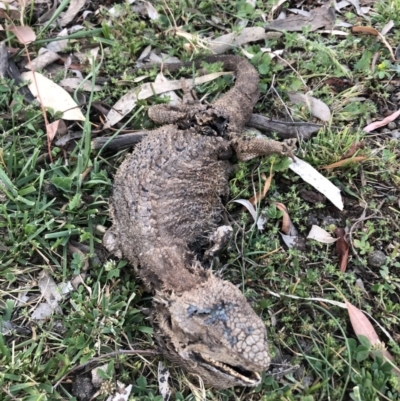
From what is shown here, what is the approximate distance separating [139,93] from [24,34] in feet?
3.97

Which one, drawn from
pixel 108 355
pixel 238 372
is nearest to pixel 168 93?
pixel 108 355

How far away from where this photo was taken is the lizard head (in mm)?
2734

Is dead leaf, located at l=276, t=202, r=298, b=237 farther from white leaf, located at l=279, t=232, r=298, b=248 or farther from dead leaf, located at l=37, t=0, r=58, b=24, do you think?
dead leaf, located at l=37, t=0, r=58, b=24

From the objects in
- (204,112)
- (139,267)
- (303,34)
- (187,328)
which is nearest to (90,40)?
(204,112)

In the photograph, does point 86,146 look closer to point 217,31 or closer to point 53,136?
point 53,136

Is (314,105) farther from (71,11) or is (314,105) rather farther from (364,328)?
(71,11)

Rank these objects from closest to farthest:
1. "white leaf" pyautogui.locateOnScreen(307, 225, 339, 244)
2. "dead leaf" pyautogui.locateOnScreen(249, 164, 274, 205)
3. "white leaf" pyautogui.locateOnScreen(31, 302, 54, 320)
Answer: "white leaf" pyautogui.locateOnScreen(31, 302, 54, 320)
"white leaf" pyautogui.locateOnScreen(307, 225, 339, 244)
"dead leaf" pyautogui.locateOnScreen(249, 164, 274, 205)

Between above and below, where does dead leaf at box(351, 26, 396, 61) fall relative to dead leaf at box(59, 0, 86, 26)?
below

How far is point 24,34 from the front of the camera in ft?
14.8

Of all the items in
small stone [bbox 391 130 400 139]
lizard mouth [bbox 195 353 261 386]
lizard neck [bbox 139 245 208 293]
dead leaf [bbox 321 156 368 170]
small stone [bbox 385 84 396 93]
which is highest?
small stone [bbox 385 84 396 93]

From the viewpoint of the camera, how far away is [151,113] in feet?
13.8

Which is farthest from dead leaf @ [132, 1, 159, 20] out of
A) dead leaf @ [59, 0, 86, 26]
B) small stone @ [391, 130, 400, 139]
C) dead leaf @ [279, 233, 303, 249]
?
dead leaf @ [279, 233, 303, 249]

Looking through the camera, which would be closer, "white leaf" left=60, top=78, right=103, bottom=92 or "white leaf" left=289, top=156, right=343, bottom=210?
"white leaf" left=289, top=156, right=343, bottom=210

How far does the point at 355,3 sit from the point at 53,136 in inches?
134
